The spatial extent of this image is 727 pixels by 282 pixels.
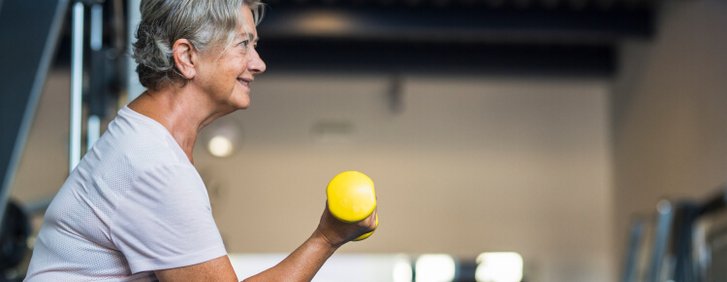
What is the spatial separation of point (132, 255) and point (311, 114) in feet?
31.0

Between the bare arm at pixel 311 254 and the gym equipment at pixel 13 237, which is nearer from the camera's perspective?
the bare arm at pixel 311 254

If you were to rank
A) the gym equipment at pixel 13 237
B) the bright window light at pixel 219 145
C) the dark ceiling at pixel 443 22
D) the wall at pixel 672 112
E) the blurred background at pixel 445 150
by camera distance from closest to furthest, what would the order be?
the gym equipment at pixel 13 237
the wall at pixel 672 112
the dark ceiling at pixel 443 22
the bright window light at pixel 219 145
the blurred background at pixel 445 150

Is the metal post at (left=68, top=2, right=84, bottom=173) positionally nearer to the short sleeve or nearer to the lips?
the lips

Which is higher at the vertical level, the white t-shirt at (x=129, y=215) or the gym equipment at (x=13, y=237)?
the white t-shirt at (x=129, y=215)

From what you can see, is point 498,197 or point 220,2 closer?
point 220,2

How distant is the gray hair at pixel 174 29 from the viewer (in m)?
1.62

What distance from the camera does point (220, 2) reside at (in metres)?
1.64

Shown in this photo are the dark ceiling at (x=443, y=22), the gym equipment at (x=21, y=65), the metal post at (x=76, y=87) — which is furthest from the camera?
the dark ceiling at (x=443, y=22)

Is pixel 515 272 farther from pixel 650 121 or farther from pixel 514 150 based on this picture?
pixel 650 121

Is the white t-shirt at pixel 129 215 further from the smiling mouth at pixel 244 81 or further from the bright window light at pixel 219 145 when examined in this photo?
the bright window light at pixel 219 145

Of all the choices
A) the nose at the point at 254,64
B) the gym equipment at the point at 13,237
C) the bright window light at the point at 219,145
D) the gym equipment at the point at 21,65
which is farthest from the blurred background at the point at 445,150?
the nose at the point at 254,64

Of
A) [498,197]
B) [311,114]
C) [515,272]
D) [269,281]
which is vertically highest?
[269,281]

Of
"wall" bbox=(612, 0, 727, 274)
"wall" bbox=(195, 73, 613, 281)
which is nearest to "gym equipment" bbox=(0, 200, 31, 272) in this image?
"wall" bbox=(612, 0, 727, 274)

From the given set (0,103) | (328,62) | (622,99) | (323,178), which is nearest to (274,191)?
(323,178)
